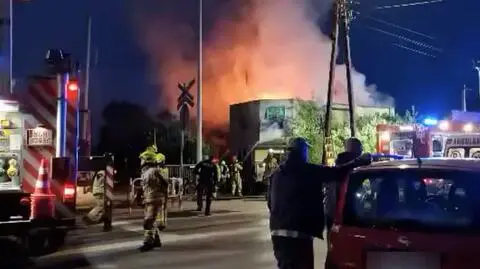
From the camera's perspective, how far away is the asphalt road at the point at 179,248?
9750 mm

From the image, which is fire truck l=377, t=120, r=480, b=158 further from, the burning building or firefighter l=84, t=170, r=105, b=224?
the burning building

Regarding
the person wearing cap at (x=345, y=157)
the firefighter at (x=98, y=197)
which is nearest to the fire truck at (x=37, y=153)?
the person wearing cap at (x=345, y=157)

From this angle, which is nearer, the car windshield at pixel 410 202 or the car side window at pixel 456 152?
the car windshield at pixel 410 202

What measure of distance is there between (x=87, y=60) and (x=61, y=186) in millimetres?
22645

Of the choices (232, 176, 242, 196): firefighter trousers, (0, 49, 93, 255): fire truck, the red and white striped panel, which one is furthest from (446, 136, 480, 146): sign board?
(232, 176, 242, 196): firefighter trousers

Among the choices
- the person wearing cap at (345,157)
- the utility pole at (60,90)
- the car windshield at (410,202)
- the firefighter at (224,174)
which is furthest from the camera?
the firefighter at (224,174)

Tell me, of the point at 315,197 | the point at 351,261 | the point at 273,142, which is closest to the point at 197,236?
the point at 315,197

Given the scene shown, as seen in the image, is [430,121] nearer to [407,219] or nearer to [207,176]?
[207,176]

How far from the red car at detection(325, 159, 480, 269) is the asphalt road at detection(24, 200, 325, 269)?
15.2ft

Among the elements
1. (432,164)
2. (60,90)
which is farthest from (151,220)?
(432,164)

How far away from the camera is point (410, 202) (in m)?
5.01

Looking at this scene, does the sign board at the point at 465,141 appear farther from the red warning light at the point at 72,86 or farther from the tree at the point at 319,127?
the tree at the point at 319,127

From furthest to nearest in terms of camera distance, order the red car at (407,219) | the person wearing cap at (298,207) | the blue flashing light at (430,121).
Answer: the blue flashing light at (430,121)
the person wearing cap at (298,207)
the red car at (407,219)

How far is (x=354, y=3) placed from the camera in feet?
89.1
